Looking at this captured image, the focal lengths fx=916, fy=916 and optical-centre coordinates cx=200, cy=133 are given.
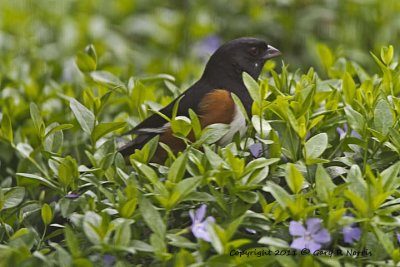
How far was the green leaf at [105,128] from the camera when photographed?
3.53 meters

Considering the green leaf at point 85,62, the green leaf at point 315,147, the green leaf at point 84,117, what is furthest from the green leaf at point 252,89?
the green leaf at point 85,62

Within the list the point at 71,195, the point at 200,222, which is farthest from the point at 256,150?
the point at 71,195

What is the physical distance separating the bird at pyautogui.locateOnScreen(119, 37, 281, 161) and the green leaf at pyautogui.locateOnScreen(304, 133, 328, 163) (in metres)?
0.66

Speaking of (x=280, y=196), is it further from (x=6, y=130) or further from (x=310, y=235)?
(x=6, y=130)

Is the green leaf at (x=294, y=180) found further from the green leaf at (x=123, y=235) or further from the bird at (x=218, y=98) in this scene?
the bird at (x=218, y=98)

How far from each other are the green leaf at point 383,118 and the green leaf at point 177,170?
77 cm

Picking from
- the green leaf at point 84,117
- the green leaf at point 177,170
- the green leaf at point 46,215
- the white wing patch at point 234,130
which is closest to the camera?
the green leaf at point 177,170

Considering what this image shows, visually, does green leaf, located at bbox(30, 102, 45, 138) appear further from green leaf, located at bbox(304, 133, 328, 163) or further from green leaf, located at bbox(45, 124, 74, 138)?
green leaf, located at bbox(304, 133, 328, 163)

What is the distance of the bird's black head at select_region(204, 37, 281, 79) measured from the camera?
15.0ft

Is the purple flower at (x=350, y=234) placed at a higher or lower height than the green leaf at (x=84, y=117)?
lower

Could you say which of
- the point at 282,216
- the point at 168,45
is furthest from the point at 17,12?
the point at 282,216

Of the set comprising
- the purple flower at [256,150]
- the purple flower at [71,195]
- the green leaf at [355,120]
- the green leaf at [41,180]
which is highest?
the green leaf at [355,120]

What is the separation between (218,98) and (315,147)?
119 cm

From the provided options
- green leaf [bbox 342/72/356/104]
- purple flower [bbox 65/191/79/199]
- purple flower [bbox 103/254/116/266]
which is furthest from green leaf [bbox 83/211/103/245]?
green leaf [bbox 342/72/356/104]
